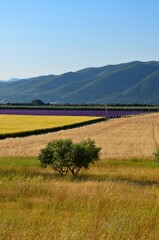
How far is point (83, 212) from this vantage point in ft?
44.5

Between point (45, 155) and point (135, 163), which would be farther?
point (135, 163)

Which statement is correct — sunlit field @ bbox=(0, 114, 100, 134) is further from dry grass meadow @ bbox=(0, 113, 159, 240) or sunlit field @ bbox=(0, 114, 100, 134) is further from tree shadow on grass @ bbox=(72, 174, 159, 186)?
dry grass meadow @ bbox=(0, 113, 159, 240)

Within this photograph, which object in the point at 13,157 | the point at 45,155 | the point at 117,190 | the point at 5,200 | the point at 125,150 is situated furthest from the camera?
the point at 125,150

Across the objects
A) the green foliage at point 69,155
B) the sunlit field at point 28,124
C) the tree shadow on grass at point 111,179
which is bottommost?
the sunlit field at point 28,124

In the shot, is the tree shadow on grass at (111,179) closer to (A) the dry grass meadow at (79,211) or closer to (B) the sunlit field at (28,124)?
(A) the dry grass meadow at (79,211)

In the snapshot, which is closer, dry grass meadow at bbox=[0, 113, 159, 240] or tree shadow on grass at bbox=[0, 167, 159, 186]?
dry grass meadow at bbox=[0, 113, 159, 240]

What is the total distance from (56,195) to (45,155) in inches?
470

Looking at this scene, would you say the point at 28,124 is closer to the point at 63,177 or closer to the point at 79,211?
the point at 63,177

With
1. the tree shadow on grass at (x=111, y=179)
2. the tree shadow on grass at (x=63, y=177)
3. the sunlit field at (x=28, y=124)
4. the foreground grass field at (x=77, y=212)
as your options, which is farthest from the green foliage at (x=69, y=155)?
the sunlit field at (x=28, y=124)

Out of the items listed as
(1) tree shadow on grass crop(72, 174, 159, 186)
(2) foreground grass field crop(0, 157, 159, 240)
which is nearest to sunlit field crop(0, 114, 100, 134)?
(1) tree shadow on grass crop(72, 174, 159, 186)

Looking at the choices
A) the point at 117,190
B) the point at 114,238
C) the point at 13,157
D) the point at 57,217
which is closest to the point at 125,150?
the point at 13,157

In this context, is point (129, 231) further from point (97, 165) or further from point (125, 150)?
point (125, 150)

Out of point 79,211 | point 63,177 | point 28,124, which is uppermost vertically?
point 79,211

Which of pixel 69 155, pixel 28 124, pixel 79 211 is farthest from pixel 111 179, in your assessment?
pixel 28 124
